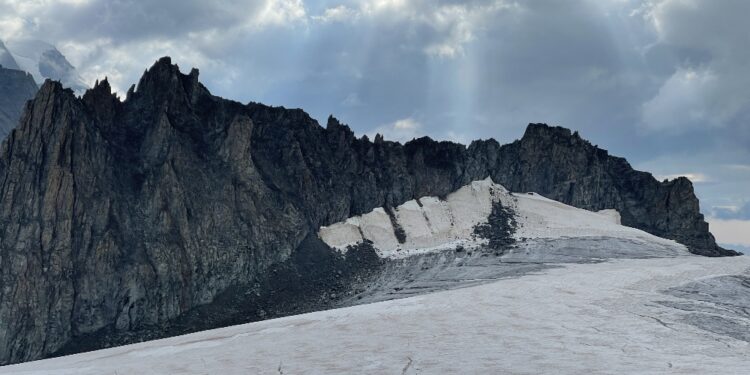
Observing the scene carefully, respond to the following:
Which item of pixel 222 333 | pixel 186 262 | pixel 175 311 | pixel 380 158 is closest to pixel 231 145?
pixel 186 262

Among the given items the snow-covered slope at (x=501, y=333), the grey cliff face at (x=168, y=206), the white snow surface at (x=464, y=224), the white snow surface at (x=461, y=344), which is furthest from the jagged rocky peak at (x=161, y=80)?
the white snow surface at (x=461, y=344)

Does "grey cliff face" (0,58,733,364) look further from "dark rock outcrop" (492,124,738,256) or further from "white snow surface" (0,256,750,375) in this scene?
"white snow surface" (0,256,750,375)

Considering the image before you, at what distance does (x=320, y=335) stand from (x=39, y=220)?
5645cm

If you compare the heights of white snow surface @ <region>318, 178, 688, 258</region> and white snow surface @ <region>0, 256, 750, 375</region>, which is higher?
white snow surface @ <region>318, 178, 688, 258</region>

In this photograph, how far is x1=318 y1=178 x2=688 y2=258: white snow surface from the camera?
96938 mm

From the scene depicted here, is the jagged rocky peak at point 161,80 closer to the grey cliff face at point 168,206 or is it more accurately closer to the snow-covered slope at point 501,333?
the grey cliff face at point 168,206

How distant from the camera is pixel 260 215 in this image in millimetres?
89062

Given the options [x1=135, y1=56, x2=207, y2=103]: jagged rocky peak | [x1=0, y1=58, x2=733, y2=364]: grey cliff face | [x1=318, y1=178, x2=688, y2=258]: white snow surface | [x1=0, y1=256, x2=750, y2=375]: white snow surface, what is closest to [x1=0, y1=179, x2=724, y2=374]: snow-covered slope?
[x1=0, y1=256, x2=750, y2=375]: white snow surface

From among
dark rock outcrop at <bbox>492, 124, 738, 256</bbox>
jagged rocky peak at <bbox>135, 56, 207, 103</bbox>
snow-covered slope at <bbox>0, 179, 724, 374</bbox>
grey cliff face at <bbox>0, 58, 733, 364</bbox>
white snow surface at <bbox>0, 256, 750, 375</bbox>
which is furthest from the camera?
dark rock outcrop at <bbox>492, 124, 738, 256</bbox>

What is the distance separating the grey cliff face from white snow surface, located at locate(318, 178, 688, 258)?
3924 mm

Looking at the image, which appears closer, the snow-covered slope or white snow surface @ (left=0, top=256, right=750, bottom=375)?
white snow surface @ (left=0, top=256, right=750, bottom=375)

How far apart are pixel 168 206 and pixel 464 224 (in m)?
55.6

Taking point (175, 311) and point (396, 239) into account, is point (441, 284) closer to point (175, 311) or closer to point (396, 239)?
point (396, 239)

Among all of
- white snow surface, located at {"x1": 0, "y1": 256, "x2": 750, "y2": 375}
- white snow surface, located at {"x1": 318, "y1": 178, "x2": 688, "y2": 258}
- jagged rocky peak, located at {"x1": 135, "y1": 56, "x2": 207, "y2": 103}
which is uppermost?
jagged rocky peak, located at {"x1": 135, "y1": 56, "x2": 207, "y2": 103}
